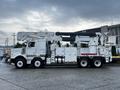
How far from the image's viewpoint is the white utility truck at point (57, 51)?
71.4 feet

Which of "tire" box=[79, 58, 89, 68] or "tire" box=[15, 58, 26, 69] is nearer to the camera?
"tire" box=[15, 58, 26, 69]

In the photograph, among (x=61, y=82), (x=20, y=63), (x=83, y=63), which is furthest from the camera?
(x=83, y=63)

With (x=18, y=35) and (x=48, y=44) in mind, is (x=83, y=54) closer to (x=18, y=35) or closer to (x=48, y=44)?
(x=48, y=44)

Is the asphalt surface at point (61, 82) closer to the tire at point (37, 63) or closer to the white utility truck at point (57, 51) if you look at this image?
the tire at point (37, 63)

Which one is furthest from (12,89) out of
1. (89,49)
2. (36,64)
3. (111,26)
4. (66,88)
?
(111,26)

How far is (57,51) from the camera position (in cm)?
2203

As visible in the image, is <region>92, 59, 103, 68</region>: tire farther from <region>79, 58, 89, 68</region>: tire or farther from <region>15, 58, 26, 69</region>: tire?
<region>15, 58, 26, 69</region>: tire

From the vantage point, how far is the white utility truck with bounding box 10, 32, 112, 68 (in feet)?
71.4

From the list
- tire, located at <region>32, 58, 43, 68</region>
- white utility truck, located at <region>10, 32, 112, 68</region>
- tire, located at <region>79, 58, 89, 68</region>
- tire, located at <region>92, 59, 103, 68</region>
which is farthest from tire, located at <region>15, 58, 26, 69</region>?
tire, located at <region>92, 59, 103, 68</region>

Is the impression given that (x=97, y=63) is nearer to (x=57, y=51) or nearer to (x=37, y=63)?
(x=57, y=51)

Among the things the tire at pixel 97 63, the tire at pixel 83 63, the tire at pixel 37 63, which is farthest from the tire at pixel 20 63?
the tire at pixel 97 63

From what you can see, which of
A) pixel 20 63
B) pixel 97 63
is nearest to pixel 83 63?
pixel 97 63

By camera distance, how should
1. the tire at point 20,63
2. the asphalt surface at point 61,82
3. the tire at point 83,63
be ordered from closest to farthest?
the asphalt surface at point 61,82, the tire at point 20,63, the tire at point 83,63

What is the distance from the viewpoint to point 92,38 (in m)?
22.3
